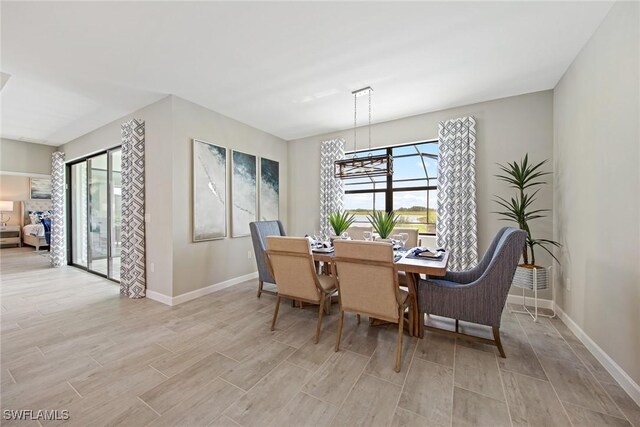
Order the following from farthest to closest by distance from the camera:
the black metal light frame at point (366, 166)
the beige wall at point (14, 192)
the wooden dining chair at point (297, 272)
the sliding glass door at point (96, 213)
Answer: the beige wall at point (14, 192) → the sliding glass door at point (96, 213) → the black metal light frame at point (366, 166) → the wooden dining chair at point (297, 272)

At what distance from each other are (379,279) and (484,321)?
3.18 feet

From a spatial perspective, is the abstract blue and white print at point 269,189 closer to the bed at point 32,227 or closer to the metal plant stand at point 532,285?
the metal plant stand at point 532,285

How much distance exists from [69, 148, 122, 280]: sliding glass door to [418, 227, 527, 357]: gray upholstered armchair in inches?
191

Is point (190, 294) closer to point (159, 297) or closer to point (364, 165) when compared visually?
point (159, 297)

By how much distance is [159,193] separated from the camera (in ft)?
11.1

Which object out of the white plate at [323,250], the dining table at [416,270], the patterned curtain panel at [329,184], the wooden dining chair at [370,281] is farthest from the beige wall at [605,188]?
the patterned curtain panel at [329,184]

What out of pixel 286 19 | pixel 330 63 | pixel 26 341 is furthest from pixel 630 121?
pixel 26 341

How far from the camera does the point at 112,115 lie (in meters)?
3.93

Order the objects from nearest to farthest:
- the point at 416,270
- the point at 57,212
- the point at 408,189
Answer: the point at 416,270
the point at 408,189
the point at 57,212

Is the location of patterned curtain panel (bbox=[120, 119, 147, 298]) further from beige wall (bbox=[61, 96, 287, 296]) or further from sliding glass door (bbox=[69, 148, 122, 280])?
sliding glass door (bbox=[69, 148, 122, 280])

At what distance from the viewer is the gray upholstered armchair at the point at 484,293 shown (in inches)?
76.7

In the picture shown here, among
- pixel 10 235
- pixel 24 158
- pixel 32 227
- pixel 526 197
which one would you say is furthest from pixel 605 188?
pixel 10 235

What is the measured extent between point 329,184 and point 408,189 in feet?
4.68

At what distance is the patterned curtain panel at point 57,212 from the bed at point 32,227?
2.88 metres
